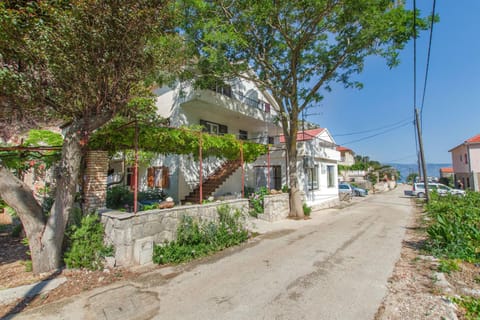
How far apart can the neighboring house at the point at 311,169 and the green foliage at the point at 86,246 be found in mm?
10013

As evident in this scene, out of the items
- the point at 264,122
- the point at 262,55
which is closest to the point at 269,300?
the point at 262,55

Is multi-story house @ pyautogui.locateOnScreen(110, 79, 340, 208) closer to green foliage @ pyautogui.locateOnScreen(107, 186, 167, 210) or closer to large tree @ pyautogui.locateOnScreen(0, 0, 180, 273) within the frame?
green foliage @ pyautogui.locateOnScreen(107, 186, 167, 210)

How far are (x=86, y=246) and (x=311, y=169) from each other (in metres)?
13.1

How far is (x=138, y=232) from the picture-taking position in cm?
560

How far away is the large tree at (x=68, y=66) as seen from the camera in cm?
411

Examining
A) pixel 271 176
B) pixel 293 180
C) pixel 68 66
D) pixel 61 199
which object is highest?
pixel 68 66

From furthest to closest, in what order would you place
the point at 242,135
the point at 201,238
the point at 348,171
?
1. the point at 348,171
2. the point at 242,135
3. the point at 201,238

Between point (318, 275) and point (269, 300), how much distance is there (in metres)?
1.57

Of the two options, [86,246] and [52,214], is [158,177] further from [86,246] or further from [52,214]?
[52,214]

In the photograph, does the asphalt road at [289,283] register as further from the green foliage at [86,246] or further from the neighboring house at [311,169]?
the neighboring house at [311,169]

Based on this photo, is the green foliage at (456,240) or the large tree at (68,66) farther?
the green foliage at (456,240)

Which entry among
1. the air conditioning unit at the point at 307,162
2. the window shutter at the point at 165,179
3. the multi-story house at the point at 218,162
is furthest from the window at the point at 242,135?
the window shutter at the point at 165,179

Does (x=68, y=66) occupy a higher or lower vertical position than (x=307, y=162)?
higher

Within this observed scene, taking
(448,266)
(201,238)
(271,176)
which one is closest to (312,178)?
(271,176)
